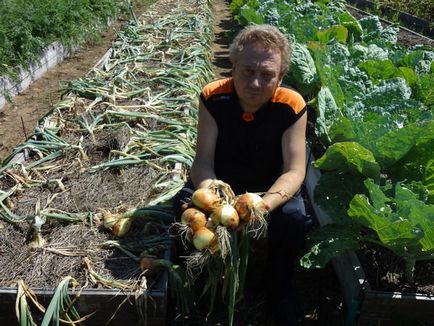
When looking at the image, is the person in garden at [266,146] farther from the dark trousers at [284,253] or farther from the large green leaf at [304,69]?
the large green leaf at [304,69]

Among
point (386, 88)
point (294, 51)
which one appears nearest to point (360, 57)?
point (294, 51)

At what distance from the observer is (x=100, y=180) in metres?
3.08

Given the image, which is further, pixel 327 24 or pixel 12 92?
pixel 327 24

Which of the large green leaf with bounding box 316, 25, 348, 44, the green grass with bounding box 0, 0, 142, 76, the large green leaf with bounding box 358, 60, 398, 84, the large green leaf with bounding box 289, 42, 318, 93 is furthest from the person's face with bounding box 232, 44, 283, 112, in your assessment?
the green grass with bounding box 0, 0, 142, 76

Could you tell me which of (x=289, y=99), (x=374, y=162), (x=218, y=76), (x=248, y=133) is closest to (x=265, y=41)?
(x=289, y=99)

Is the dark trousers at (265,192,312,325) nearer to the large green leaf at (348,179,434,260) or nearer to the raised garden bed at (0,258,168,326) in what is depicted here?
the large green leaf at (348,179,434,260)

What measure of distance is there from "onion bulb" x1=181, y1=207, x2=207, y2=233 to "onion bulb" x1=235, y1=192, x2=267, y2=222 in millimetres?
158

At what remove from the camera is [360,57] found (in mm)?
4438

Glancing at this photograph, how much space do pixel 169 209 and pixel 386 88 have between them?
165 cm

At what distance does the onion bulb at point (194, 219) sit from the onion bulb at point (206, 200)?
0.10ft

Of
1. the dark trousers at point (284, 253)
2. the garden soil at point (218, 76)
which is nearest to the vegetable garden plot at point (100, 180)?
the garden soil at point (218, 76)

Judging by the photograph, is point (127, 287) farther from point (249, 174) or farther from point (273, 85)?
point (273, 85)

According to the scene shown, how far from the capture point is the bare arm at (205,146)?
239cm

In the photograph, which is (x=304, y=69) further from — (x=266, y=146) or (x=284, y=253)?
(x=284, y=253)
